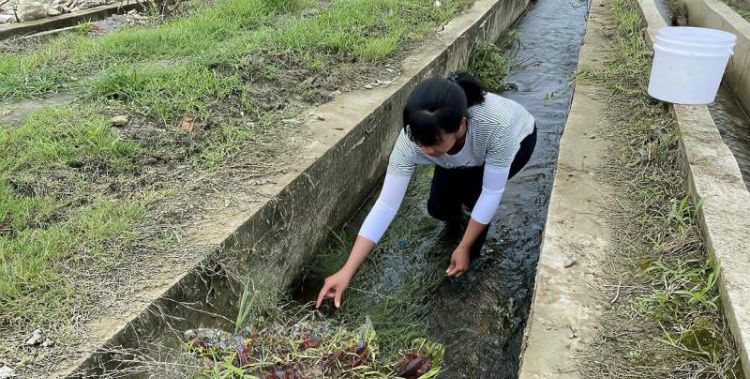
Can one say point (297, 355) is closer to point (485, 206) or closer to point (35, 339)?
point (35, 339)

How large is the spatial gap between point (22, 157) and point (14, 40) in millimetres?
3231

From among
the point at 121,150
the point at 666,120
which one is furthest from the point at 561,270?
the point at 121,150

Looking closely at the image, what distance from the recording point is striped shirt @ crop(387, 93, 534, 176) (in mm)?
2516

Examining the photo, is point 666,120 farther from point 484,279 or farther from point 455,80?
point 455,80

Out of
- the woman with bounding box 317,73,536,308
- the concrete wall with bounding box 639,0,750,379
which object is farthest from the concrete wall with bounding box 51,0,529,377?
the concrete wall with bounding box 639,0,750,379

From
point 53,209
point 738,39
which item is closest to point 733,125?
point 738,39

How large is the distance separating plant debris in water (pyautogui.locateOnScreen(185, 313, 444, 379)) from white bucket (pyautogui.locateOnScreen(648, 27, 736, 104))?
2502mm

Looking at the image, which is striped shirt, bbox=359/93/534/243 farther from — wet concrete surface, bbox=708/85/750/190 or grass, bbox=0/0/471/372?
wet concrete surface, bbox=708/85/750/190

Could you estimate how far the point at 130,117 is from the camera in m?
3.24

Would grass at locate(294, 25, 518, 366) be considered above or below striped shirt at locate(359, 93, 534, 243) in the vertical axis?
below

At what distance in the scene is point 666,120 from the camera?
3.54 meters

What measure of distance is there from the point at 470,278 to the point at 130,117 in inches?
83.9

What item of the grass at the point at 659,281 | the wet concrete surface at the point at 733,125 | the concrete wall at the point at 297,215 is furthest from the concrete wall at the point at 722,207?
the concrete wall at the point at 297,215

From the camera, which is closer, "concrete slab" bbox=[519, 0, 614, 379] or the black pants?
"concrete slab" bbox=[519, 0, 614, 379]
